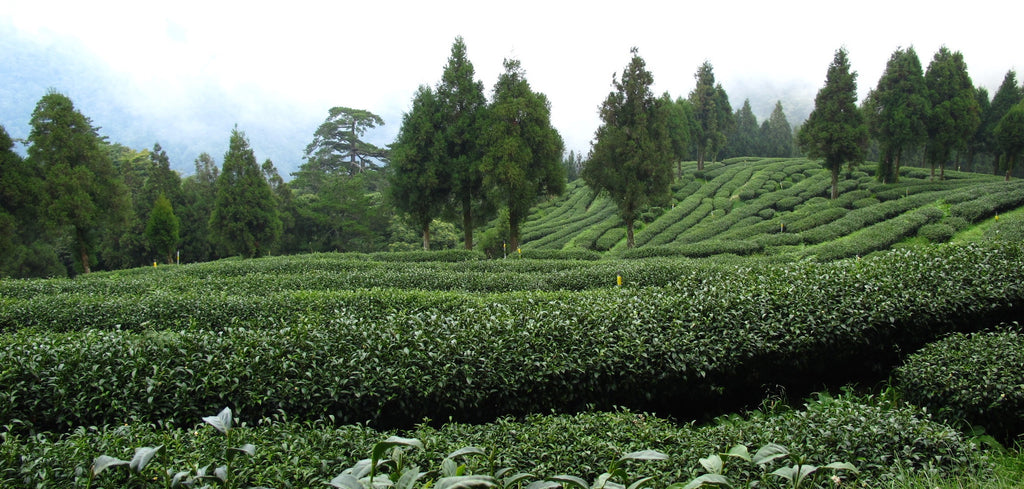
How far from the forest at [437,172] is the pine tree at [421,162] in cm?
6

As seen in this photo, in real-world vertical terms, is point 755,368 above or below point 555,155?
below

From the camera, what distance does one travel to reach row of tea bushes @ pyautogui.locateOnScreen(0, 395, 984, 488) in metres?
2.56

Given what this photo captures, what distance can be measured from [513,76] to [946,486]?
18.0 m

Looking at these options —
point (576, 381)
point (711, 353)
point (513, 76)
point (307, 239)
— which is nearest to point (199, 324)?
point (576, 381)

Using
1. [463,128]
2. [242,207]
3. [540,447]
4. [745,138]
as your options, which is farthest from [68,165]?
[745,138]

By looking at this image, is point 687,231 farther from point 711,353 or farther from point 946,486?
point 946,486

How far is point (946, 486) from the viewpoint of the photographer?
2666mm

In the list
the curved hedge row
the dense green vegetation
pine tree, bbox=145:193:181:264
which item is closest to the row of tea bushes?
the dense green vegetation

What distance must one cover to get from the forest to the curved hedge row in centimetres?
1297

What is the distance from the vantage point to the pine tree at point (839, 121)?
78.4 ft

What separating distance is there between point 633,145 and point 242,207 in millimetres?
17467

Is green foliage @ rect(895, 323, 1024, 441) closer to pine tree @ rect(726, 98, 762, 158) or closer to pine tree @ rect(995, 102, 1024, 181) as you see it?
pine tree @ rect(995, 102, 1024, 181)

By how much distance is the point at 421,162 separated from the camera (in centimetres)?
1906

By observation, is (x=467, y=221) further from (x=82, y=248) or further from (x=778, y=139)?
(x=778, y=139)
